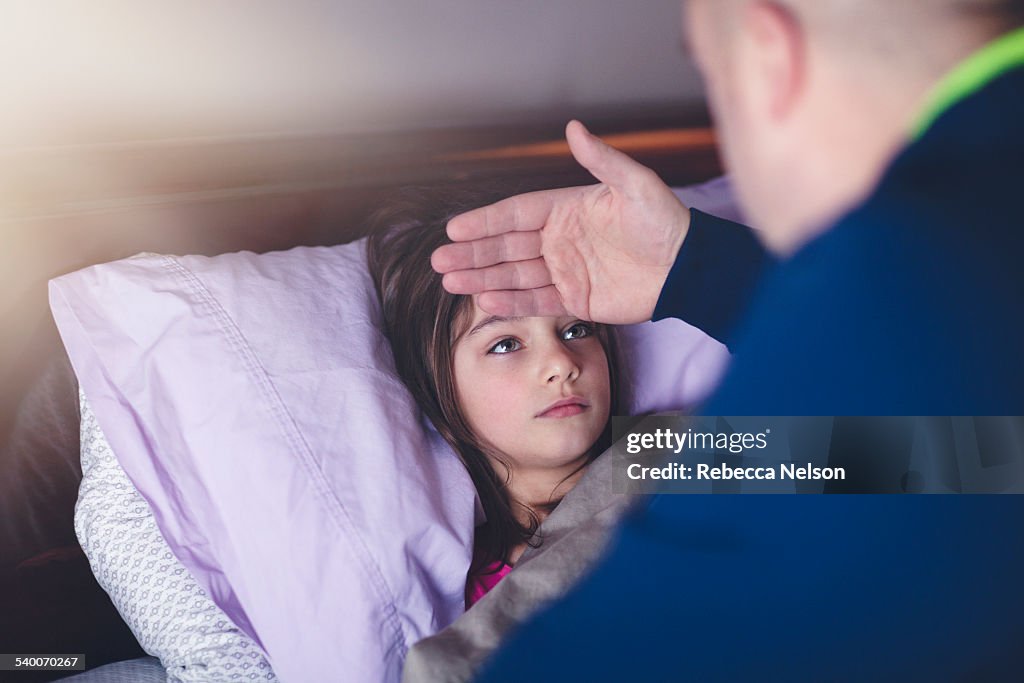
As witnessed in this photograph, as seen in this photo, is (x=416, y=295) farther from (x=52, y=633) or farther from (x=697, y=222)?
(x=52, y=633)

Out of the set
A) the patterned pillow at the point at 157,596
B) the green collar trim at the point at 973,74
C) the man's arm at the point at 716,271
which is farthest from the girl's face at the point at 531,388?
the green collar trim at the point at 973,74

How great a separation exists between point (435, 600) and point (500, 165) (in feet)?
1.60

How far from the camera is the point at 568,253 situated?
0.82m

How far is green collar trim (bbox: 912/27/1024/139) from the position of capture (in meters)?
0.40

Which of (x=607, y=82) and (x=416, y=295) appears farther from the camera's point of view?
(x=607, y=82)

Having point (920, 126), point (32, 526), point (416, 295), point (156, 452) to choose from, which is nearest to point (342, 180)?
point (416, 295)

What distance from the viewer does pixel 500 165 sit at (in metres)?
0.95

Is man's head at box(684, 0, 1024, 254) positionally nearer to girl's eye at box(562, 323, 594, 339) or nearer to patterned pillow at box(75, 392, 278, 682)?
girl's eye at box(562, 323, 594, 339)

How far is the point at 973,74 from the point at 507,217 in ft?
1.52

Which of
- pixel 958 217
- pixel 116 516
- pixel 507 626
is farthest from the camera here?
pixel 116 516

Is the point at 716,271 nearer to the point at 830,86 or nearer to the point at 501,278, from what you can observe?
the point at 501,278

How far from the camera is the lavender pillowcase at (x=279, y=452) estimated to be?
0.66 meters

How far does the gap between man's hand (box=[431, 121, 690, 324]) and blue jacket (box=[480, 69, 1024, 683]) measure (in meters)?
0.36

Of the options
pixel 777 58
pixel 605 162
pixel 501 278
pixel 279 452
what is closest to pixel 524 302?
pixel 501 278
